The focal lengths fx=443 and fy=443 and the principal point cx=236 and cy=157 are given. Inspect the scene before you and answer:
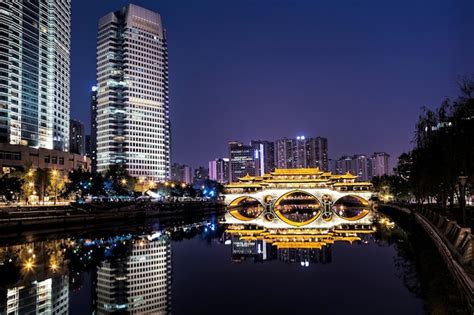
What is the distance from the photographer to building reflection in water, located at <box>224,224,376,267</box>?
36562mm

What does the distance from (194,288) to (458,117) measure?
2296 cm

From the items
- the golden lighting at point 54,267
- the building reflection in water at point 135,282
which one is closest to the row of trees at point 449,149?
the building reflection in water at point 135,282

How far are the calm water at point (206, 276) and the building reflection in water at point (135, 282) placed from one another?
0.06 m

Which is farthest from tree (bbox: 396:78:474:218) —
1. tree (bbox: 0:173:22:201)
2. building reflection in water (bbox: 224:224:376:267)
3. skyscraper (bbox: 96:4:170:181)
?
skyscraper (bbox: 96:4:170:181)

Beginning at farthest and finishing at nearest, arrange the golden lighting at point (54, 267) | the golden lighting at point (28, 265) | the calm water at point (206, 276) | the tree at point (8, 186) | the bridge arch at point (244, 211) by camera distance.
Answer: the bridge arch at point (244, 211)
the tree at point (8, 186)
the golden lighting at point (54, 267)
the golden lighting at point (28, 265)
the calm water at point (206, 276)

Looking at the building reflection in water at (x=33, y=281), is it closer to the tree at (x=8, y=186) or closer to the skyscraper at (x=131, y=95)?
the tree at (x=8, y=186)

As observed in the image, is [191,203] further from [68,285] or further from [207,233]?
[68,285]

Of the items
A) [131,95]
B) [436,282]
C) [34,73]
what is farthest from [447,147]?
[131,95]

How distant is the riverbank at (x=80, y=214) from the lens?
47656mm

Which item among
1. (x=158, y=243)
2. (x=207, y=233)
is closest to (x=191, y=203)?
(x=207, y=233)

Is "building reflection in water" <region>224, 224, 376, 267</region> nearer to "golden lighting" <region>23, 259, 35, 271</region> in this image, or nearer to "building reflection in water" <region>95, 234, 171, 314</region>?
"building reflection in water" <region>95, 234, 171, 314</region>

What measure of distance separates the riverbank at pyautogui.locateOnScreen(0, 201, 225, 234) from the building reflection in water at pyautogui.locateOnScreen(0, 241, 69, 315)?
9.36 meters

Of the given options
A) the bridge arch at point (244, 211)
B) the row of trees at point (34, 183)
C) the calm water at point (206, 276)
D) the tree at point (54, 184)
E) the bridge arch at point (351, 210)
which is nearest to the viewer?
the calm water at point (206, 276)

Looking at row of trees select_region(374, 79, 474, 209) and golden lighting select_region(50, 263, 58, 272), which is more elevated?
row of trees select_region(374, 79, 474, 209)
